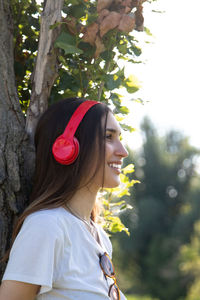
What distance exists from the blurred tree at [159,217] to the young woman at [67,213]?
75.7 feet

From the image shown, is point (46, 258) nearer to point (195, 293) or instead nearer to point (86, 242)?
point (86, 242)

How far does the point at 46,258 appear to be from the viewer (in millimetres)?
1459

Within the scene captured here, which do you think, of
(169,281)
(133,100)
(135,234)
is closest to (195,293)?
(169,281)

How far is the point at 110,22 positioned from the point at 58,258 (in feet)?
3.38

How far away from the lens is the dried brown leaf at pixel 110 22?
194cm

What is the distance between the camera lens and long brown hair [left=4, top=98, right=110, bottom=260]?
5.61 ft

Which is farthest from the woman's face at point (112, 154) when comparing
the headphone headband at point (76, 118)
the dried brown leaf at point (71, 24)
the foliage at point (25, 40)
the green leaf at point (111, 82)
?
the foliage at point (25, 40)

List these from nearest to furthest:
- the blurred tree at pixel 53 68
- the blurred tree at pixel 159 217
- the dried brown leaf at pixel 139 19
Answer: the blurred tree at pixel 53 68 < the dried brown leaf at pixel 139 19 < the blurred tree at pixel 159 217

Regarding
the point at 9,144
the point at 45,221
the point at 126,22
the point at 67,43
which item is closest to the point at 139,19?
the point at 126,22

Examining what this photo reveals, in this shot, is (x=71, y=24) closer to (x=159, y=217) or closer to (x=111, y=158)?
(x=111, y=158)

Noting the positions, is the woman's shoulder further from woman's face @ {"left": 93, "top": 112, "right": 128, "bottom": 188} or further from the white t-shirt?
woman's face @ {"left": 93, "top": 112, "right": 128, "bottom": 188}

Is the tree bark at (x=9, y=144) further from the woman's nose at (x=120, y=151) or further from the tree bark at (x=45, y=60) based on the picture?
the woman's nose at (x=120, y=151)

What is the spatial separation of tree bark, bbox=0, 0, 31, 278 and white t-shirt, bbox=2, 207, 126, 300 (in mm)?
221

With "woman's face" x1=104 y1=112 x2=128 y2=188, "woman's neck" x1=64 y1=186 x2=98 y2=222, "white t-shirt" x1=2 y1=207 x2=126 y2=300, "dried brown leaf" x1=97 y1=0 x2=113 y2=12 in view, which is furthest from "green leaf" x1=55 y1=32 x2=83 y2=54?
"white t-shirt" x1=2 y1=207 x2=126 y2=300
